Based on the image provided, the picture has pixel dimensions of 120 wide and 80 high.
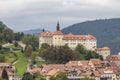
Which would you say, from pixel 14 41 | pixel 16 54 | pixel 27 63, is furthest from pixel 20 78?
pixel 14 41

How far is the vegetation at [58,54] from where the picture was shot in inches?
3629

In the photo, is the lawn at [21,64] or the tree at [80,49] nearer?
the lawn at [21,64]

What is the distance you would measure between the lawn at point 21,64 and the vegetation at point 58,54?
4.55m

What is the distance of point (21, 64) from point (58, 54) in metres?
7.99

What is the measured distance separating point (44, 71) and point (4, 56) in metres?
19.0

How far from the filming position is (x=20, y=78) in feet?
242

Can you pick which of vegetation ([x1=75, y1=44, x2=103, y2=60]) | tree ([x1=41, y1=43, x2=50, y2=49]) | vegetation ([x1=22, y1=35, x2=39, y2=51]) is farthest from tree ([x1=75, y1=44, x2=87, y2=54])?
vegetation ([x1=22, y1=35, x2=39, y2=51])

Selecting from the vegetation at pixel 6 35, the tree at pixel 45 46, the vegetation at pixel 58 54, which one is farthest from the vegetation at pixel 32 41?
the vegetation at pixel 58 54

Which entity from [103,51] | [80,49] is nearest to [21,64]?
[80,49]

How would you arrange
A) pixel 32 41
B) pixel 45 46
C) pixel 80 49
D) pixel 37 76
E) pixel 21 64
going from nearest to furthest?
pixel 37 76 → pixel 21 64 → pixel 45 46 → pixel 80 49 → pixel 32 41

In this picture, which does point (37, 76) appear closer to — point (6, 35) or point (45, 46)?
point (45, 46)

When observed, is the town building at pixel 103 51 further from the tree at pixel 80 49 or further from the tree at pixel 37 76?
the tree at pixel 37 76

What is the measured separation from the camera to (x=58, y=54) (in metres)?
92.2

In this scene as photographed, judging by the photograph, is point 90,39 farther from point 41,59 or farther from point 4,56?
point 4,56
